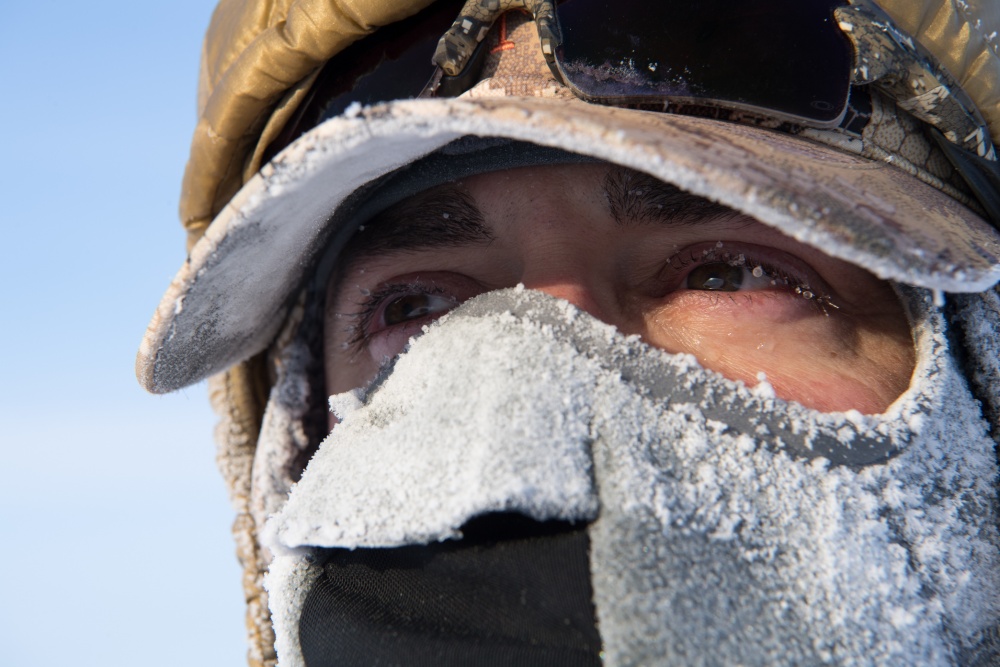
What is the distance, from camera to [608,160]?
3.50ft

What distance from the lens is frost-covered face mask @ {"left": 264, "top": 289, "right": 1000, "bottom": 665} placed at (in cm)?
81

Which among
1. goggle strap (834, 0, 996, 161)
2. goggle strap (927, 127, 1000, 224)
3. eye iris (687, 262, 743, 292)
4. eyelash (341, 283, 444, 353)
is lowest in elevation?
eyelash (341, 283, 444, 353)

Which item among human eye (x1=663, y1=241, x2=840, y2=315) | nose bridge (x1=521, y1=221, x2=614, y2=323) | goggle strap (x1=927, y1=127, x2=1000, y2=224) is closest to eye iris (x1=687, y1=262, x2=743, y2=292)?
human eye (x1=663, y1=241, x2=840, y2=315)

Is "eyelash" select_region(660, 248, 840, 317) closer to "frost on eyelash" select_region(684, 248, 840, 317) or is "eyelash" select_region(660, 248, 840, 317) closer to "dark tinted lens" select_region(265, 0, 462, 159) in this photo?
"frost on eyelash" select_region(684, 248, 840, 317)

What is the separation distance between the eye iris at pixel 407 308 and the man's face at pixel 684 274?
158 millimetres

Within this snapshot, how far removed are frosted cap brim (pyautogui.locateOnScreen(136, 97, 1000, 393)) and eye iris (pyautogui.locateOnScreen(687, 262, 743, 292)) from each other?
215 mm

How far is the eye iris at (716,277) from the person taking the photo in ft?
4.05

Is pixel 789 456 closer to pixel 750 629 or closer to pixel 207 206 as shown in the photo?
pixel 750 629

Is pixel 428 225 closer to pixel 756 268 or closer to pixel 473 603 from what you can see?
pixel 756 268

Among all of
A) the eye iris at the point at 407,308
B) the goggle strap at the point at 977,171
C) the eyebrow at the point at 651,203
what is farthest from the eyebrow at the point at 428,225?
the goggle strap at the point at 977,171

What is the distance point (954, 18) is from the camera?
1.22 metres

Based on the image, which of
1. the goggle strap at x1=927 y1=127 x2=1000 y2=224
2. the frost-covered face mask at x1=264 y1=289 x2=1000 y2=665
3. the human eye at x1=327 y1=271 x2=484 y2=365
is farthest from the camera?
the human eye at x1=327 y1=271 x2=484 y2=365

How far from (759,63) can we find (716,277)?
312 millimetres

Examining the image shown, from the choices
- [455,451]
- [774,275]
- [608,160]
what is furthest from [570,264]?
[455,451]
